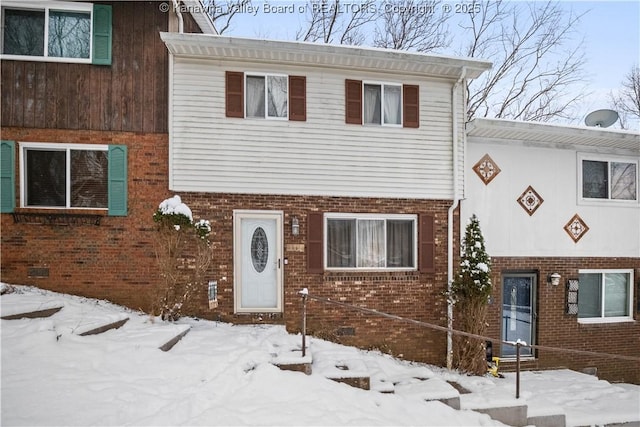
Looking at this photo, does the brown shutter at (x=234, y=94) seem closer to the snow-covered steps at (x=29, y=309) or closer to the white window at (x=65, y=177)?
the white window at (x=65, y=177)

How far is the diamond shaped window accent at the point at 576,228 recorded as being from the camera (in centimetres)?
741

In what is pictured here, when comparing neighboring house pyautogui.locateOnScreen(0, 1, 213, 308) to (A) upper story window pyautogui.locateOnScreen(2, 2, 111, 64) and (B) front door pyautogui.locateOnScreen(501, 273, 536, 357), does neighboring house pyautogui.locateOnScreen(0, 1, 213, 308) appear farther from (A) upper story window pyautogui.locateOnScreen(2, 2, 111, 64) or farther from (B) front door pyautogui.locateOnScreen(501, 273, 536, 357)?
(B) front door pyautogui.locateOnScreen(501, 273, 536, 357)

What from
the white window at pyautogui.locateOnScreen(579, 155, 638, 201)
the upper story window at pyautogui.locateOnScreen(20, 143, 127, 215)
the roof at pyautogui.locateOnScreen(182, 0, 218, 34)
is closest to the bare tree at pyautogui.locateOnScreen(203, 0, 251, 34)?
the roof at pyautogui.locateOnScreen(182, 0, 218, 34)

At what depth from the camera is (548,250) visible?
7.30m

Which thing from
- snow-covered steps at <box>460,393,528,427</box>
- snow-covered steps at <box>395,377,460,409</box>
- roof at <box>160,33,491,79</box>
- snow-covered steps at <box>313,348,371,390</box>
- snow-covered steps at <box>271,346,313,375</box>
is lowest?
snow-covered steps at <box>460,393,528,427</box>

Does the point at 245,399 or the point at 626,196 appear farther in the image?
the point at 626,196

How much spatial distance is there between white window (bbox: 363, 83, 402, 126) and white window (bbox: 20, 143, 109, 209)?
480cm

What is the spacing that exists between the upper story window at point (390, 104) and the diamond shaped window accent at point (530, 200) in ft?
9.11

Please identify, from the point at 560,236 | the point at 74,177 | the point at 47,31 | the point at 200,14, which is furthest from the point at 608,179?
the point at 47,31

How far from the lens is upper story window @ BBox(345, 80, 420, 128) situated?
666 cm

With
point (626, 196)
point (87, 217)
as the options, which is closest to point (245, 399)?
point (87, 217)

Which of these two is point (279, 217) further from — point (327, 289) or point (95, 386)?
point (95, 386)

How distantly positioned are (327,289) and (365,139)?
2.89 metres

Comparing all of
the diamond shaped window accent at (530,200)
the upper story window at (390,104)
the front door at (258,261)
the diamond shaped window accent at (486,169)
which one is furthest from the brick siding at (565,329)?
the front door at (258,261)
